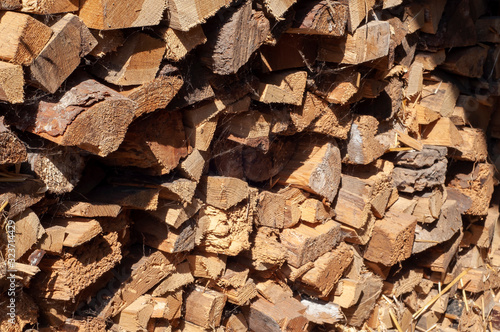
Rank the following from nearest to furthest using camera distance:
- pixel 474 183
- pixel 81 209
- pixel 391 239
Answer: pixel 81 209 → pixel 391 239 → pixel 474 183

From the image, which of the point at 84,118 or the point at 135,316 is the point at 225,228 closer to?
the point at 135,316

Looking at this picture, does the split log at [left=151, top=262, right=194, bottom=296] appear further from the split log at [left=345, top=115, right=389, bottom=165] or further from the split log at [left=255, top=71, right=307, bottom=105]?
the split log at [left=345, top=115, right=389, bottom=165]

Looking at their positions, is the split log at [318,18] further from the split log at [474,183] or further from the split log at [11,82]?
the split log at [474,183]

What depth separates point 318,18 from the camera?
231cm

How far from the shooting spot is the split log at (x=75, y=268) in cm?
183

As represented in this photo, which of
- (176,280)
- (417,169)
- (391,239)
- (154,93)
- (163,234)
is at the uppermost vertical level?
(154,93)

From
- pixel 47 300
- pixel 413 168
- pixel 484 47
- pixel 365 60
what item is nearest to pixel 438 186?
pixel 413 168

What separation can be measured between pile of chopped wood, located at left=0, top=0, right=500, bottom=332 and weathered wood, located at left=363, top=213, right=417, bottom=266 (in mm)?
14

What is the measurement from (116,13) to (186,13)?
Result: 26cm

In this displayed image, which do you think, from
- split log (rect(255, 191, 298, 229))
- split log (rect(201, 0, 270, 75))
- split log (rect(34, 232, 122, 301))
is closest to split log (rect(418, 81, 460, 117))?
split log (rect(255, 191, 298, 229))

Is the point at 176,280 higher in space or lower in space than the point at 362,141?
lower

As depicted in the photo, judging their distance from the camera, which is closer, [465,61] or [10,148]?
[10,148]

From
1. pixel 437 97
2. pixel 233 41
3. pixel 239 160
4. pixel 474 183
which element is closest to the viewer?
pixel 233 41

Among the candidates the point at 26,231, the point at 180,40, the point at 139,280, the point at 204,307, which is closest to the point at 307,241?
the point at 204,307
